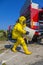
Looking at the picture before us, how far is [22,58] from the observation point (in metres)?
8.01

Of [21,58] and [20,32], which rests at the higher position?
[20,32]

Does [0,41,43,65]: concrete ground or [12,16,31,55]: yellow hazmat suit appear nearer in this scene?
[0,41,43,65]: concrete ground

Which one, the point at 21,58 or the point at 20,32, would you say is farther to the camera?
the point at 20,32

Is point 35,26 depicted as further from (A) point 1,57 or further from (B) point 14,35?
(A) point 1,57

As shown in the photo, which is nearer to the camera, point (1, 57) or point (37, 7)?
point (1, 57)

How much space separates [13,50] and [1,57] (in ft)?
3.81

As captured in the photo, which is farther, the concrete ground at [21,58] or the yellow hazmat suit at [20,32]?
the yellow hazmat suit at [20,32]

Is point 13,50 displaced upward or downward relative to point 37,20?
downward

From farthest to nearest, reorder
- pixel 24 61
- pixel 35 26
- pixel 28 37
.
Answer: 1. pixel 35 26
2. pixel 28 37
3. pixel 24 61

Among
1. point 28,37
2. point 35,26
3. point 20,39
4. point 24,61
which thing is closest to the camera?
point 24,61

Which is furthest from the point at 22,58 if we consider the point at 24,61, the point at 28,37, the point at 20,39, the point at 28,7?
the point at 28,7

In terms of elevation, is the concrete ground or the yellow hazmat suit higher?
the yellow hazmat suit

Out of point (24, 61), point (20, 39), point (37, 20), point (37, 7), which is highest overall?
point (37, 7)

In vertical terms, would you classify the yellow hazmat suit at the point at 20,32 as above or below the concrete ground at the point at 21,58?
above
